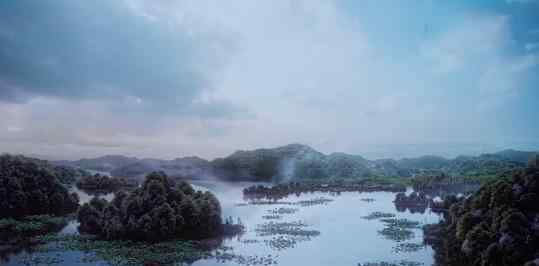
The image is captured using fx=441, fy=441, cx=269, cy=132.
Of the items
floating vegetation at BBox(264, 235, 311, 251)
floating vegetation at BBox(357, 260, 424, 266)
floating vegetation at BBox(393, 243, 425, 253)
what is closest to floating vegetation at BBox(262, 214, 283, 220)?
floating vegetation at BBox(264, 235, 311, 251)

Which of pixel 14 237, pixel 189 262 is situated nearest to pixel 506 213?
pixel 189 262

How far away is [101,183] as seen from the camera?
3593 inches

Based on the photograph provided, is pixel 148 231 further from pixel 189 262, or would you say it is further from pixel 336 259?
pixel 336 259

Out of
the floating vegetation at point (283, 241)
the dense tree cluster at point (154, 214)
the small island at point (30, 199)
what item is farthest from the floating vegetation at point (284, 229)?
the small island at point (30, 199)

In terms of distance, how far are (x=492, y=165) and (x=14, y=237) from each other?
11606 centimetres

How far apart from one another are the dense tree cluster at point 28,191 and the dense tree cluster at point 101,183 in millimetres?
27967

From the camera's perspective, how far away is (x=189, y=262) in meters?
35.0

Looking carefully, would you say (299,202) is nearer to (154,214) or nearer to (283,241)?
(283,241)

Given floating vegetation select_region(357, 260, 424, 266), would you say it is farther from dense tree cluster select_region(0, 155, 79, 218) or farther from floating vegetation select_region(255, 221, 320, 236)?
dense tree cluster select_region(0, 155, 79, 218)

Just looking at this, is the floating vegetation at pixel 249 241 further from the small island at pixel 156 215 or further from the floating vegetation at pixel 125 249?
the floating vegetation at pixel 125 249

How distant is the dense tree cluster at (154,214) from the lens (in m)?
42.6

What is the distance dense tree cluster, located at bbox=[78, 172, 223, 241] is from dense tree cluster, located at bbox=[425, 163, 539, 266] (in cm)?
2301

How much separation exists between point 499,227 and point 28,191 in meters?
54.1

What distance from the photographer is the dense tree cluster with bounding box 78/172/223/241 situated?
140ft
